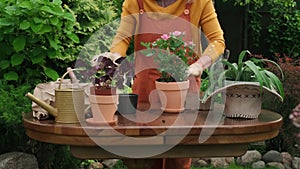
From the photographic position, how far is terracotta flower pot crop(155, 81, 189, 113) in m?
2.42

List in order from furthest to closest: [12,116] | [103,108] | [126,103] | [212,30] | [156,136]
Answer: [12,116]
[212,30]
[126,103]
[103,108]
[156,136]

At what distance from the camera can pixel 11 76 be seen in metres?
3.74

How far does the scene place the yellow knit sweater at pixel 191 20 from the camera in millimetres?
2629

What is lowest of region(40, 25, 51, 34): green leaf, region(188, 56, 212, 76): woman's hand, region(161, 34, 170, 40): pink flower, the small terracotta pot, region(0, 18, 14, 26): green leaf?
the small terracotta pot

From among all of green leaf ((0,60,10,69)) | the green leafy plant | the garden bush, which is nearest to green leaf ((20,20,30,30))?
the garden bush

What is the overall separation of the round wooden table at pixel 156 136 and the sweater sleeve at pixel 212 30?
406mm

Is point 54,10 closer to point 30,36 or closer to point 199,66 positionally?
point 30,36

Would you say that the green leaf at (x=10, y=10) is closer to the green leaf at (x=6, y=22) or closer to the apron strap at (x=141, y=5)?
the green leaf at (x=6, y=22)

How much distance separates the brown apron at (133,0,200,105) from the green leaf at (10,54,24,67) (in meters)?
1.20

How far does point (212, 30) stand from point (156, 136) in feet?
2.42

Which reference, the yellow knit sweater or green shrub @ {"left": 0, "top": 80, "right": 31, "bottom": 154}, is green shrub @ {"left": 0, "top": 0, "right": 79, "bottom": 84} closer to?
green shrub @ {"left": 0, "top": 80, "right": 31, "bottom": 154}

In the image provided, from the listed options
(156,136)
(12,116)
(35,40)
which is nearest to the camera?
(156,136)

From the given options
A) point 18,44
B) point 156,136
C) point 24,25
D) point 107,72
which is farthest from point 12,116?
point 156,136

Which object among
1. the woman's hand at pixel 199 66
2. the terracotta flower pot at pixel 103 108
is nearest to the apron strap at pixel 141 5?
the woman's hand at pixel 199 66
